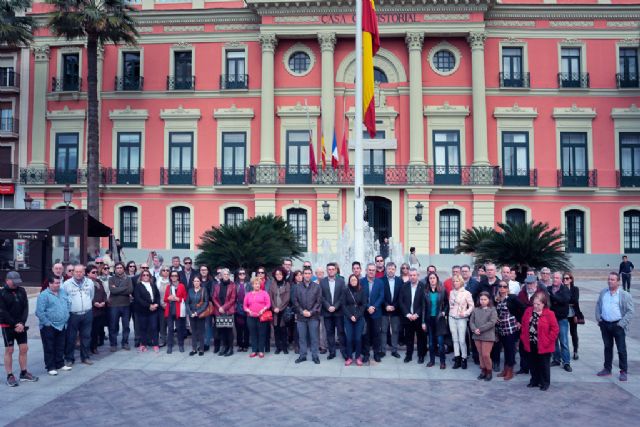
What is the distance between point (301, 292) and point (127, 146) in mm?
23121

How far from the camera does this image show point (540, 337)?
7953 mm

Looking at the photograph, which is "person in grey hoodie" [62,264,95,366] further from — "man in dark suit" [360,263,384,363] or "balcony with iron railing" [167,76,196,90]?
"balcony with iron railing" [167,76,196,90]

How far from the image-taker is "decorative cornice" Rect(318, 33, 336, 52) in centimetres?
2792

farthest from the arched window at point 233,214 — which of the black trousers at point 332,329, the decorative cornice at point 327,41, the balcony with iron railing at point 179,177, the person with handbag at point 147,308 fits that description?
the black trousers at point 332,329

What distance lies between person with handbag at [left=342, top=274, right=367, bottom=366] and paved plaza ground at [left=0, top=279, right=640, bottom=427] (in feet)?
1.18

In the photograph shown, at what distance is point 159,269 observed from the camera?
471 inches

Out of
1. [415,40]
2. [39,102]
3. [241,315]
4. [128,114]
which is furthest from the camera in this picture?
[39,102]

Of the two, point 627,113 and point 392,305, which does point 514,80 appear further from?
point 392,305

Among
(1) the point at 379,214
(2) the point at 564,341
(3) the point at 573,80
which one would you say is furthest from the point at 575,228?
(2) the point at 564,341

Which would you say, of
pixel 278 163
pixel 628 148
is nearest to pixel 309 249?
pixel 278 163

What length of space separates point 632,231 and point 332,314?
80.6ft

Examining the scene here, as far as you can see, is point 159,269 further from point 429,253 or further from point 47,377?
point 429,253

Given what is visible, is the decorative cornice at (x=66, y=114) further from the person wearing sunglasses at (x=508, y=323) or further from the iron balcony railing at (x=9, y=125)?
the person wearing sunglasses at (x=508, y=323)

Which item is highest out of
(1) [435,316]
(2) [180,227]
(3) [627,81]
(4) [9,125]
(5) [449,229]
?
(3) [627,81]
